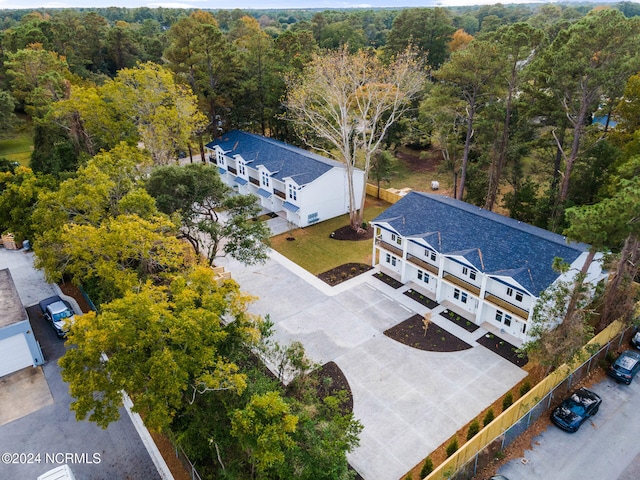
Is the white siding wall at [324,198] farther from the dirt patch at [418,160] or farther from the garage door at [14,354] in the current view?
the garage door at [14,354]

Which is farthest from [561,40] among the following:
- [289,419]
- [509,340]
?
[289,419]

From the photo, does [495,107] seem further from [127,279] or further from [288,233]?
[127,279]

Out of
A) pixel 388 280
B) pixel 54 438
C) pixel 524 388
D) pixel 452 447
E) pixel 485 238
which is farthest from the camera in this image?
pixel 388 280

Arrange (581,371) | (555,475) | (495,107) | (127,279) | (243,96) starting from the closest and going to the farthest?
1. (555,475)
2. (127,279)
3. (581,371)
4. (495,107)
5. (243,96)

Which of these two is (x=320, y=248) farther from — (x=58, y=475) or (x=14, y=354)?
(x=58, y=475)

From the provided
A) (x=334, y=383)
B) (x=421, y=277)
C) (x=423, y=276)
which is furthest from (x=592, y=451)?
(x=421, y=277)

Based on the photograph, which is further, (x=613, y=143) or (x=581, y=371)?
(x=613, y=143)
